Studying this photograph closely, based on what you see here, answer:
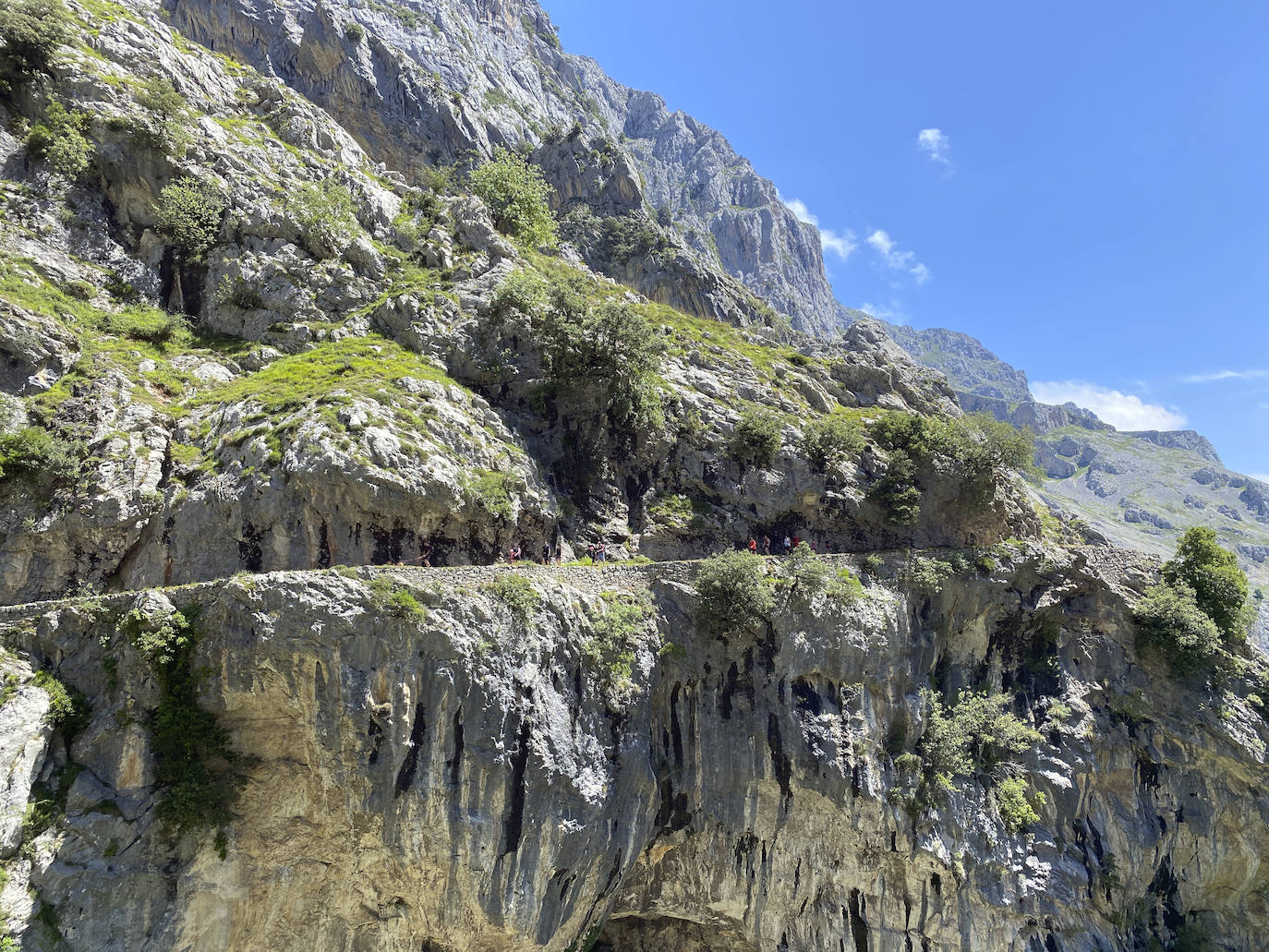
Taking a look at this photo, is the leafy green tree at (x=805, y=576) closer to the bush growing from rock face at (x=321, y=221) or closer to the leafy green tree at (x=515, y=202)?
the bush growing from rock face at (x=321, y=221)

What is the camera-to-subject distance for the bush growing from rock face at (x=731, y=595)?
29609mm

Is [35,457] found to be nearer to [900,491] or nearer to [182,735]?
[182,735]

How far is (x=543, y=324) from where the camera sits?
3984 cm

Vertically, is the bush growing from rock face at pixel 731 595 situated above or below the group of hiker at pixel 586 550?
below

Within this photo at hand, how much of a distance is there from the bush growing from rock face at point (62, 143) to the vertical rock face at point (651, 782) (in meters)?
32.4

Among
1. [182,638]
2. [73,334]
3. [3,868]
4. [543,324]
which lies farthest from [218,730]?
[543,324]

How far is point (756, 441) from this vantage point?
133 ft

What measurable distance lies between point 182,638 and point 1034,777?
39.7 meters

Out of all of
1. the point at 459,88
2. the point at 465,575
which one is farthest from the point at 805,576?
the point at 459,88

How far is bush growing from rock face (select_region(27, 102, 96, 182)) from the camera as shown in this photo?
1428 inches

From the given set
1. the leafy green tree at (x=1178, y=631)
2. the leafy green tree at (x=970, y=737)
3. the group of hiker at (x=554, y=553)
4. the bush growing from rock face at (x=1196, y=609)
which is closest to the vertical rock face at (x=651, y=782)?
the leafy green tree at (x=970, y=737)

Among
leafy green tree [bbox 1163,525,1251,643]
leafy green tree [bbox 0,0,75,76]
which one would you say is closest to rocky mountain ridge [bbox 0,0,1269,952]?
leafy green tree [bbox 0,0,75,76]

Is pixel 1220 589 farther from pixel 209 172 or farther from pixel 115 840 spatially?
pixel 209 172

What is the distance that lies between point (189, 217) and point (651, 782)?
43.0 metres
